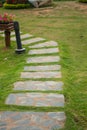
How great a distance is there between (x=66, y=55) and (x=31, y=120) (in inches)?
134

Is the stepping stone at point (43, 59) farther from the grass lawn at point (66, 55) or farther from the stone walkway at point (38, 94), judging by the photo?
the grass lawn at point (66, 55)

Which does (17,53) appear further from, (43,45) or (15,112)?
(15,112)

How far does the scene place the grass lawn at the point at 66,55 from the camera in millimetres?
4426

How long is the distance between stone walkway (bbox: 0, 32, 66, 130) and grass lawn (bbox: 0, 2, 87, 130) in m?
0.12

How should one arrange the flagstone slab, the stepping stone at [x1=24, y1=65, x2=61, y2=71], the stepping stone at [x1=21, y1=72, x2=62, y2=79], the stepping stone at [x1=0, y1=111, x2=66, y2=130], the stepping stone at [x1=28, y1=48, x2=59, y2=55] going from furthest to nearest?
the flagstone slab → the stepping stone at [x1=28, y1=48, x2=59, y2=55] → the stepping stone at [x1=24, y1=65, x2=61, y2=71] → the stepping stone at [x1=21, y1=72, x2=62, y2=79] → the stepping stone at [x1=0, y1=111, x2=66, y2=130]

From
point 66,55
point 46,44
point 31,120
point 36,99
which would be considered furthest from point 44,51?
point 31,120

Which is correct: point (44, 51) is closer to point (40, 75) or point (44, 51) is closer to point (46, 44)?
point (46, 44)

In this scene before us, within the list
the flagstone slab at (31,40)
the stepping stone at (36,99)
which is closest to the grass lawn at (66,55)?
the stepping stone at (36,99)

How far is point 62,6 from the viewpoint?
16078 mm

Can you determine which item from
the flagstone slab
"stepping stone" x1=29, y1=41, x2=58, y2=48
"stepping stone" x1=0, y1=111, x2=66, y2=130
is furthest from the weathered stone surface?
the flagstone slab

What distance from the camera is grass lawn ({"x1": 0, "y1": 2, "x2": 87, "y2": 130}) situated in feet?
14.5

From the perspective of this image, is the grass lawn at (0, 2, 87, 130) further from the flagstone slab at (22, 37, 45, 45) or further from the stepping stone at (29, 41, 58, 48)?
the flagstone slab at (22, 37, 45, 45)

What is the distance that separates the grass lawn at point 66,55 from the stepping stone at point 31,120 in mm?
127

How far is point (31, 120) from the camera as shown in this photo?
4.05m
